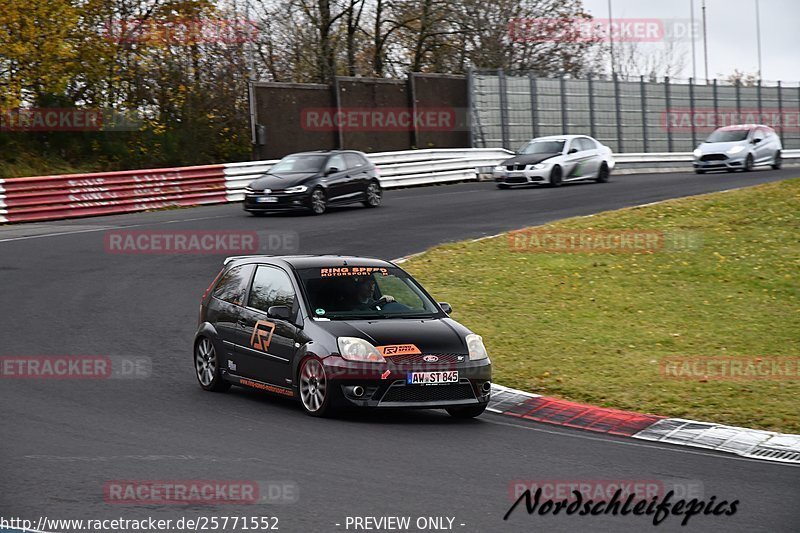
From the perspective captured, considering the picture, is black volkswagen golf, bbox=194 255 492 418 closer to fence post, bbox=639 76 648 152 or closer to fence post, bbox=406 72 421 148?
fence post, bbox=406 72 421 148

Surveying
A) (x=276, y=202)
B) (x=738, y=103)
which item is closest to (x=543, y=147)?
(x=276, y=202)

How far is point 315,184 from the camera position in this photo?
88.5ft

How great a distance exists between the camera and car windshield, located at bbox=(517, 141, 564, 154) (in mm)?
33594

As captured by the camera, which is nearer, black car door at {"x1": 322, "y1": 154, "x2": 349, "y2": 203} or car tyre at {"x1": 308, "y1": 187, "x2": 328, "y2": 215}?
car tyre at {"x1": 308, "y1": 187, "x2": 328, "y2": 215}

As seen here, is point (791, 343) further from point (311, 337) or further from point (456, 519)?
point (456, 519)

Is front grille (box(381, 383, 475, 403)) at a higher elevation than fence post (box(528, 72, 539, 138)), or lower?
lower

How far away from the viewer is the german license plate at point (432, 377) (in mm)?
10164

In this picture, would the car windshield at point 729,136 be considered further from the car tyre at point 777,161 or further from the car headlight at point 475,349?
the car headlight at point 475,349

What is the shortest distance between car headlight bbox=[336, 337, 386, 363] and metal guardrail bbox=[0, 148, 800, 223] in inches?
734

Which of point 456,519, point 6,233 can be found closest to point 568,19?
point 6,233

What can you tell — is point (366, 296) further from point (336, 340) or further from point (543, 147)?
point (543, 147)

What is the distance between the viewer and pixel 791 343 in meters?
13.5

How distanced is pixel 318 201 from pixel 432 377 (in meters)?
17.2

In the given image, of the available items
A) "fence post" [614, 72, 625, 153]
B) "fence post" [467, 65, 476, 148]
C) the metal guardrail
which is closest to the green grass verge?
the metal guardrail
